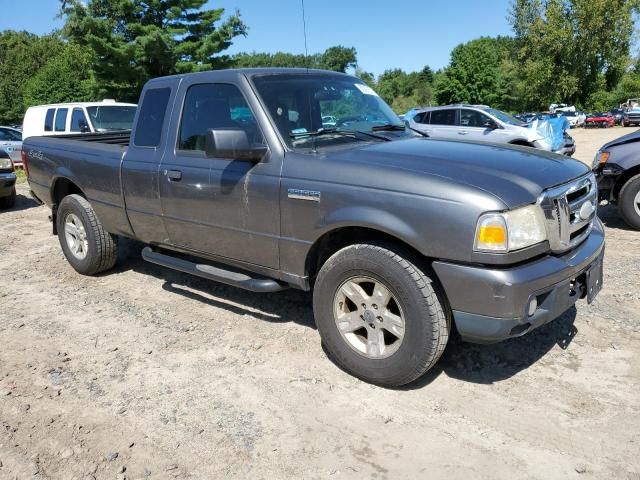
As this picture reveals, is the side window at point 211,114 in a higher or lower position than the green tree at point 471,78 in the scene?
lower

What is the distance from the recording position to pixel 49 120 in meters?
12.4

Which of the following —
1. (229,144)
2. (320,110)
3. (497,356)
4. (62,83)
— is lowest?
(497,356)

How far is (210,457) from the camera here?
2.82 m

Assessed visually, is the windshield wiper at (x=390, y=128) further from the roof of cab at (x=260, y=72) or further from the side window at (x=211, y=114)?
the side window at (x=211, y=114)

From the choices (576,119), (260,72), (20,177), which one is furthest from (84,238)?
(576,119)

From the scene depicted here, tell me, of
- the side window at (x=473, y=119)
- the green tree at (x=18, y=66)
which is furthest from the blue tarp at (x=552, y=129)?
the green tree at (x=18, y=66)

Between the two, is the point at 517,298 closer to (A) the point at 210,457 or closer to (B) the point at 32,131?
(A) the point at 210,457

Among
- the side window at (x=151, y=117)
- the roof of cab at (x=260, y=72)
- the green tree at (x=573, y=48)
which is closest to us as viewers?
the roof of cab at (x=260, y=72)

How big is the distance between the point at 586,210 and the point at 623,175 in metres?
4.17

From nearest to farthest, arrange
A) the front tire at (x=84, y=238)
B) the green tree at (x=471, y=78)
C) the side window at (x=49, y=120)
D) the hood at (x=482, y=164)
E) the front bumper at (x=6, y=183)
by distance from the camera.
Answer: the hood at (x=482, y=164)
the front tire at (x=84, y=238)
the front bumper at (x=6, y=183)
the side window at (x=49, y=120)
the green tree at (x=471, y=78)

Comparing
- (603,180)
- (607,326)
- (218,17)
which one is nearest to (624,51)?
(218,17)

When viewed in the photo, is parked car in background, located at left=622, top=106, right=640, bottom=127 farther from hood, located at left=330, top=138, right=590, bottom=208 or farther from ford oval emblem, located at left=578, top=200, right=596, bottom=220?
ford oval emblem, located at left=578, top=200, right=596, bottom=220

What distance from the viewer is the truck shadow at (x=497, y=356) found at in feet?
11.6

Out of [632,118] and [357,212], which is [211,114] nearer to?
[357,212]
